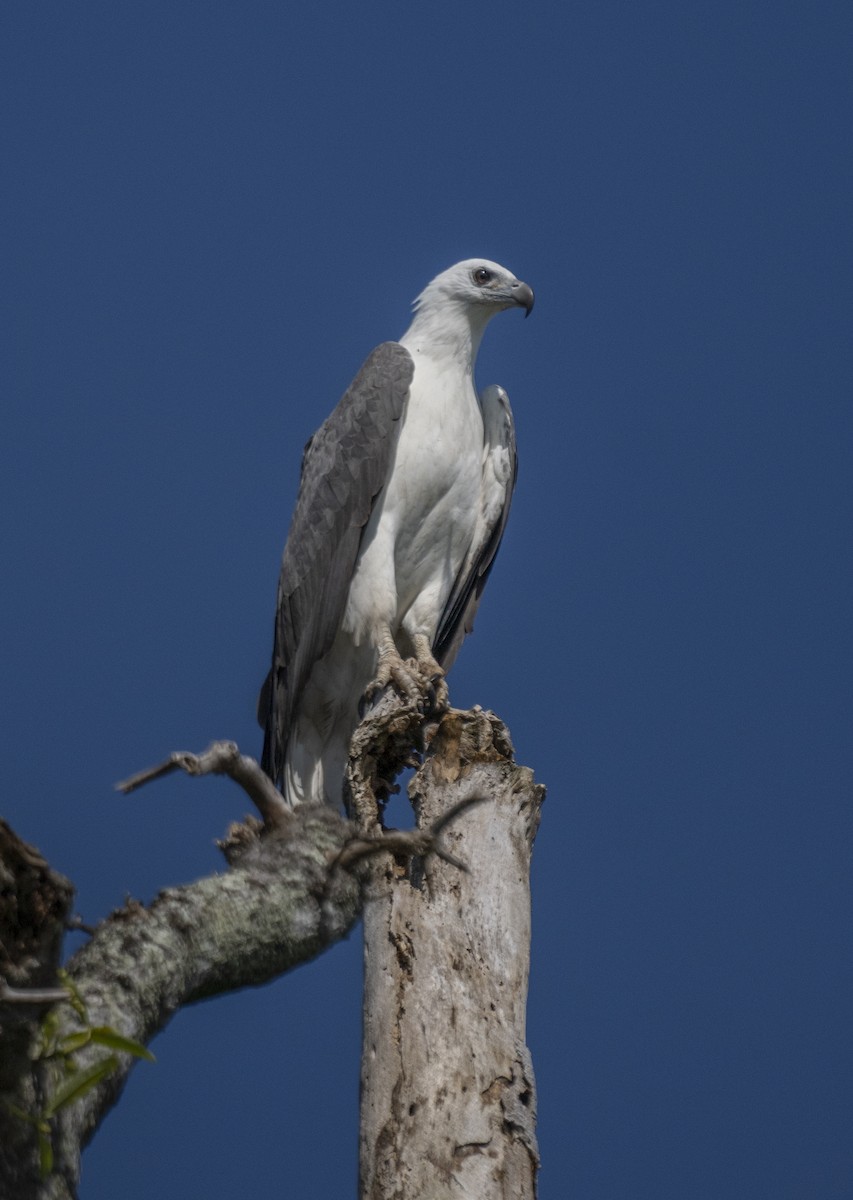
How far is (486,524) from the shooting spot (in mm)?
7473

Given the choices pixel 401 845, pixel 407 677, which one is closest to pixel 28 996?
pixel 401 845

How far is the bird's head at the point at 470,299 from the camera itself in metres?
7.81

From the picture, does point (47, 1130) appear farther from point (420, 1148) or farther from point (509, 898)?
point (509, 898)

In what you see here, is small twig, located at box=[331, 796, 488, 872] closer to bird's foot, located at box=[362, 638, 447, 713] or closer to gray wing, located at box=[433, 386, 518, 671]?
bird's foot, located at box=[362, 638, 447, 713]

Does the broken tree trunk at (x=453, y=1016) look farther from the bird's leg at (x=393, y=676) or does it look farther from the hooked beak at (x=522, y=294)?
the hooked beak at (x=522, y=294)

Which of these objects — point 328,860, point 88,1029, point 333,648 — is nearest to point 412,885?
point 328,860

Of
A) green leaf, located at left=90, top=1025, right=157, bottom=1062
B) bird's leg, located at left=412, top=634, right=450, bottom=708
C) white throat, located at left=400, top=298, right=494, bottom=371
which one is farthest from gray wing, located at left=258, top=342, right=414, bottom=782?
green leaf, located at left=90, top=1025, right=157, bottom=1062

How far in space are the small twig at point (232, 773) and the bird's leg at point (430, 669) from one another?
40.1 inches

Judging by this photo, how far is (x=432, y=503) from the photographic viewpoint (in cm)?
724

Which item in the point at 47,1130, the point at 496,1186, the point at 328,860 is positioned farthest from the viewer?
the point at 328,860

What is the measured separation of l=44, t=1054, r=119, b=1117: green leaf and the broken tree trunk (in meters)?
A: 0.99

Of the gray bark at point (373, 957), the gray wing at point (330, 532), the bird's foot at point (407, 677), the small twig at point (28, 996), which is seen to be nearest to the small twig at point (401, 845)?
the gray bark at point (373, 957)

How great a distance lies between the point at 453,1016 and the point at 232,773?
87cm

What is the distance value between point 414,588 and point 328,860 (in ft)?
10.3
